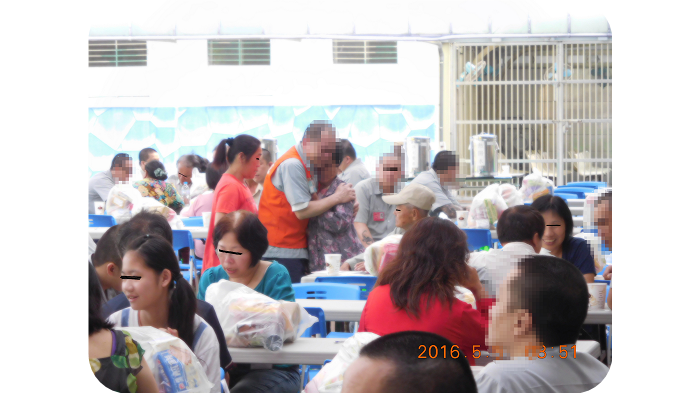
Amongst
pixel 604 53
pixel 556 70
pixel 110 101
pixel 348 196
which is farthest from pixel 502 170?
pixel 110 101

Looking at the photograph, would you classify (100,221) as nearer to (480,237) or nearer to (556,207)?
(480,237)

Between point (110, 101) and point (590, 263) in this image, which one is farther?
point (110, 101)

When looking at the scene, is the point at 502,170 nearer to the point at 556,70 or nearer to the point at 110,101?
the point at 556,70

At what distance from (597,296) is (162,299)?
5.64 ft

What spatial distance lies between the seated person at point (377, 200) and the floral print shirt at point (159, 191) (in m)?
1.79

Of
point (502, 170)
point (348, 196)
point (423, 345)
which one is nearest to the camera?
point (423, 345)

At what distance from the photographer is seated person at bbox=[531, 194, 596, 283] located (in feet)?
9.63

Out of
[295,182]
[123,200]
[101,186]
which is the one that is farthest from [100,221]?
[295,182]

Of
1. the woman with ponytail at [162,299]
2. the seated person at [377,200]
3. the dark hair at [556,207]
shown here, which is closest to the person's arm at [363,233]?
the seated person at [377,200]

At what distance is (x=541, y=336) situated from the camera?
1.32 metres

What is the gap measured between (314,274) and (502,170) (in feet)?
18.9
